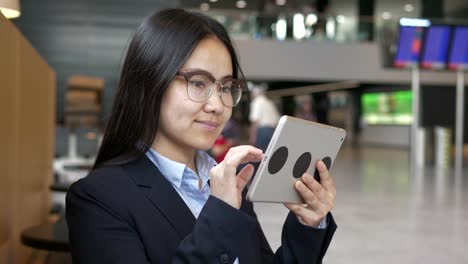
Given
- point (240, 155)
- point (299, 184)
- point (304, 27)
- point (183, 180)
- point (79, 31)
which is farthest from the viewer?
point (304, 27)

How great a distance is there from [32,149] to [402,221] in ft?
12.3

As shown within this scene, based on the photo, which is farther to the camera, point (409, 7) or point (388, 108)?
point (409, 7)

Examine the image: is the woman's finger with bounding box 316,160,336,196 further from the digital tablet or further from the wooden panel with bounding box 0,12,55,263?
the wooden panel with bounding box 0,12,55,263

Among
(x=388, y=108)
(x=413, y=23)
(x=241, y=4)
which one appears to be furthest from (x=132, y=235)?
(x=241, y=4)

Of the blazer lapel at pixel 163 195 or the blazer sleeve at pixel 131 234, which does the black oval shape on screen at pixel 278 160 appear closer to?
the blazer sleeve at pixel 131 234

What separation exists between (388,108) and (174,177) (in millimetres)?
22796

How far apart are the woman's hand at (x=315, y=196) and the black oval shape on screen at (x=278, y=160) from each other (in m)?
0.07

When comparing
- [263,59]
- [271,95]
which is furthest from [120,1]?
[271,95]

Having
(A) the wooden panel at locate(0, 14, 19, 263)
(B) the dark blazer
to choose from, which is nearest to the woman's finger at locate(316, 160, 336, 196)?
(B) the dark blazer

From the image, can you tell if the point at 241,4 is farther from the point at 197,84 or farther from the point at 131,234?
the point at 131,234

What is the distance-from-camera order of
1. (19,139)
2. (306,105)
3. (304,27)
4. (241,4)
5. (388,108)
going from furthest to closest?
(241,4) < (388,108) < (306,105) < (304,27) < (19,139)

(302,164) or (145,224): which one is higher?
(302,164)

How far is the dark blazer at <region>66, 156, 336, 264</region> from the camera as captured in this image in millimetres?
1103

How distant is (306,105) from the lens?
59.1 feet
